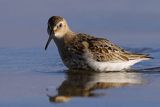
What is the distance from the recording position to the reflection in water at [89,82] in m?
11.2

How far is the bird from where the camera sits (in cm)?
1359

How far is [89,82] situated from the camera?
12.4 metres

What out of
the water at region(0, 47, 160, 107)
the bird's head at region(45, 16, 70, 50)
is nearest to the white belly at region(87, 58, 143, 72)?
the water at region(0, 47, 160, 107)

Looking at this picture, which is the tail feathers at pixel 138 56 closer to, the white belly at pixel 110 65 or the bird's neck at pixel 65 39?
the white belly at pixel 110 65

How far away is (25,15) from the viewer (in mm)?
16750

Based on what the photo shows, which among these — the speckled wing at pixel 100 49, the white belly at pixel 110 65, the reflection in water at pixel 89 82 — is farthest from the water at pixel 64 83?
the speckled wing at pixel 100 49

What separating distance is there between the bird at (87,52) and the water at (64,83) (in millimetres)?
209

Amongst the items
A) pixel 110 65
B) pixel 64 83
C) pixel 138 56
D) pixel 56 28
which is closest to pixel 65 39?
pixel 56 28

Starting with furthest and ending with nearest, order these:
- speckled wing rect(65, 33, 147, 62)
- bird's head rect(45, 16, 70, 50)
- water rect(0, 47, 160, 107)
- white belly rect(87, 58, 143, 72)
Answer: bird's head rect(45, 16, 70, 50) < speckled wing rect(65, 33, 147, 62) < white belly rect(87, 58, 143, 72) < water rect(0, 47, 160, 107)

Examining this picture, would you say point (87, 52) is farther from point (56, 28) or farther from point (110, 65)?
point (56, 28)

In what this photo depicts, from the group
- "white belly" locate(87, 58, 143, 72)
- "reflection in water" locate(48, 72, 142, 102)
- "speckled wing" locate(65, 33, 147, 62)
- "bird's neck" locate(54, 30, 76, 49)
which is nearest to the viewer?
"reflection in water" locate(48, 72, 142, 102)

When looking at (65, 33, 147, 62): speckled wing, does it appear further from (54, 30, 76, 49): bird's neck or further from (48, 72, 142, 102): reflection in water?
(48, 72, 142, 102): reflection in water

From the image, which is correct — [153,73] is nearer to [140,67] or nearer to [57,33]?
[140,67]

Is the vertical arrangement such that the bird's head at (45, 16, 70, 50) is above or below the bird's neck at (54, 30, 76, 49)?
above
